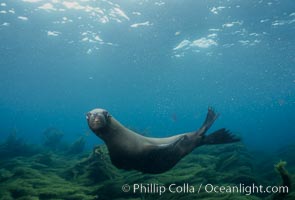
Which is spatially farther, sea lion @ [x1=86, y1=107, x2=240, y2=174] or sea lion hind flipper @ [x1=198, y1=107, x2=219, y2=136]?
sea lion hind flipper @ [x1=198, y1=107, x2=219, y2=136]

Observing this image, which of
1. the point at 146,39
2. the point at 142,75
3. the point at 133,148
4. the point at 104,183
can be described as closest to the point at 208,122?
the point at 133,148

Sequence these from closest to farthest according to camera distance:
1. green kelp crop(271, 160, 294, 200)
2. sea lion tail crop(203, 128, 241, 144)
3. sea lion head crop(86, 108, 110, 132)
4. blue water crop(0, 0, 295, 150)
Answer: green kelp crop(271, 160, 294, 200)
sea lion head crop(86, 108, 110, 132)
sea lion tail crop(203, 128, 241, 144)
blue water crop(0, 0, 295, 150)

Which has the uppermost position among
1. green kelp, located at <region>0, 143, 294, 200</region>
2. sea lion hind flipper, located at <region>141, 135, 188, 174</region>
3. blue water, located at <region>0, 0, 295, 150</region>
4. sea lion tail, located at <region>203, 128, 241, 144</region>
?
blue water, located at <region>0, 0, 295, 150</region>

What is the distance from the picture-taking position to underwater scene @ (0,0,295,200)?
13.8 feet

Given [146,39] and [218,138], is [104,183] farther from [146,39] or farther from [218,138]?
[146,39]

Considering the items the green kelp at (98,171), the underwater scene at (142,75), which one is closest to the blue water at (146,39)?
the underwater scene at (142,75)

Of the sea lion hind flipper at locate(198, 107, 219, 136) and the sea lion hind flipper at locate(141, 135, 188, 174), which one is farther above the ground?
the sea lion hind flipper at locate(198, 107, 219, 136)

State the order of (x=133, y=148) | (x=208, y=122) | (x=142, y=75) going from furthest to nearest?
1. (x=142, y=75)
2. (x=208, y=122)
3. (x=133, y=148)

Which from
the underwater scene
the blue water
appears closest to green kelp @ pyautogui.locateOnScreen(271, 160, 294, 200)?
the underwater scene

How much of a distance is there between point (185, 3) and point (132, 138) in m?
14.5

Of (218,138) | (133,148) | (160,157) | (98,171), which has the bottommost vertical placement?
(98,171)

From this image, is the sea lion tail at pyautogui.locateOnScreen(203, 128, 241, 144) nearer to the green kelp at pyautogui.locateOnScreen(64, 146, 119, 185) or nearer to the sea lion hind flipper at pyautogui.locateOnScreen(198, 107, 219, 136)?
the sea lion hind flipper at pyautogui.locateOnScreen(198, 107, 219, 136)

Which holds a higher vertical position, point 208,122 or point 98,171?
point 208,122

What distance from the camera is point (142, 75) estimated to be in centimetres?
3962
